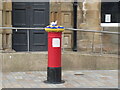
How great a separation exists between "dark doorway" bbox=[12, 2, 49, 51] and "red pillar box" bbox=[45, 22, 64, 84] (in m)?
3.15

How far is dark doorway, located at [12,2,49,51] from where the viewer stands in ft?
37.8

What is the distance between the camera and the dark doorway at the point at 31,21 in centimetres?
1152

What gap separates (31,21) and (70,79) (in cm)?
362

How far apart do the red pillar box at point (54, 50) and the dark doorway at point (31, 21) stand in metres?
3.15

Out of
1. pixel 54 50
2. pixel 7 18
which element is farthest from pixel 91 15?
pixel 54 50

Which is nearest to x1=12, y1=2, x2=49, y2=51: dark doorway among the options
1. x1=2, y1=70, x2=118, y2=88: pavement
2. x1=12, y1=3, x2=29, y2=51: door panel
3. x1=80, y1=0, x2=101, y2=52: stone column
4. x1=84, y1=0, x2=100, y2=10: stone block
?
x1=12, y1=3, x2=29, y2=51: door panel

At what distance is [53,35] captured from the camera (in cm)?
815

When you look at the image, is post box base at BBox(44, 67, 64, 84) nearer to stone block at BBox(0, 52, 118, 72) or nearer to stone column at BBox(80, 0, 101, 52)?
stone block at BBox(0, 52, 118, 72)

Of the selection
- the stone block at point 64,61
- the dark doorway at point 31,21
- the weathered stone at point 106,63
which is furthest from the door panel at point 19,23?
the weathered stone at point 106,63

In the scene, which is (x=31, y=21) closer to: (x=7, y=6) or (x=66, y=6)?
(x=7, y=6)

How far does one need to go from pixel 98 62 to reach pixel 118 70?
72cm

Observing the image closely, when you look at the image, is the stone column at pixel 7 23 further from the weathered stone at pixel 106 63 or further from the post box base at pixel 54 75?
the weathered stone at pixel 106 63

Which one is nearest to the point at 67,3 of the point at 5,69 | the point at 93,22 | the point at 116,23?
the point at 93,22

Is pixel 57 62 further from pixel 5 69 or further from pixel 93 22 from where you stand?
pixel 93 22
